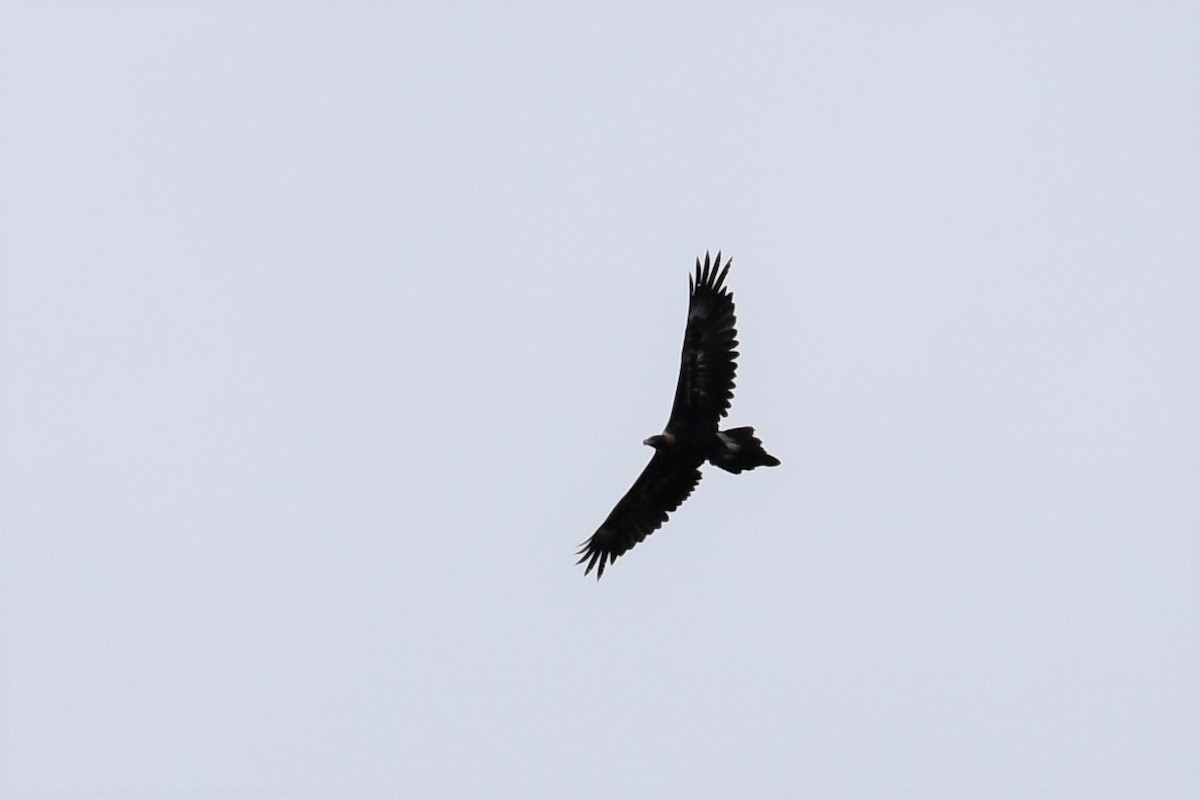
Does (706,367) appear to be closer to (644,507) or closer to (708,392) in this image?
(708,392)

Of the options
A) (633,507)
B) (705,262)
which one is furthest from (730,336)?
(633,507)

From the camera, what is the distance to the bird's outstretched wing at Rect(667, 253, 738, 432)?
2325cm

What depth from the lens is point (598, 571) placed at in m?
26.0

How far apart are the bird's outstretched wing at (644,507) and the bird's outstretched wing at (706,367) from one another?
0.99 meters

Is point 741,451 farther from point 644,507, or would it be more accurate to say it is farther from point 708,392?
point 644,507

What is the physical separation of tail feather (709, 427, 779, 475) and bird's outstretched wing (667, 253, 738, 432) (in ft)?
0.87

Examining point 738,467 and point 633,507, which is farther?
point 633,507

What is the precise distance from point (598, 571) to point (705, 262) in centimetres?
483

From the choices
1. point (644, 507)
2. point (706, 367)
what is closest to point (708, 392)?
point (706, 367)

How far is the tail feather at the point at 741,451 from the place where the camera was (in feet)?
75.4

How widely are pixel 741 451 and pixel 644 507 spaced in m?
2.56

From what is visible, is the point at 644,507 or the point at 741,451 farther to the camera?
the point at 644,507

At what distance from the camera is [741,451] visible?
23.1 metres

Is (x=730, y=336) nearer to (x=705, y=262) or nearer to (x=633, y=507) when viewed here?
(x=705, y=262)
